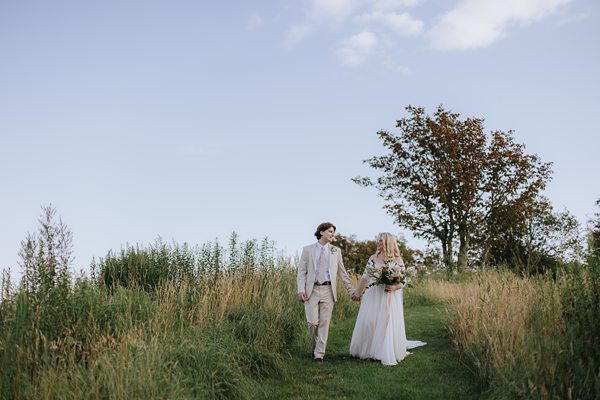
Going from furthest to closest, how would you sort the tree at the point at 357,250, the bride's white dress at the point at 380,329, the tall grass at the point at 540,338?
the tree at the point at 357,250 → the bride's white dress at the point at 380,329 → the tall grass at the point at 540,338

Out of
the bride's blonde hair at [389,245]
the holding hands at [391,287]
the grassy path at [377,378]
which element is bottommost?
the grassy path at [377,378]

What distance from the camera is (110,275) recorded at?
1570 centimetres

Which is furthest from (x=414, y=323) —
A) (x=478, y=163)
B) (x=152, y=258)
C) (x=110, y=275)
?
(x=478, y=163)

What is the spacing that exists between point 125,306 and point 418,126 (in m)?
21.7

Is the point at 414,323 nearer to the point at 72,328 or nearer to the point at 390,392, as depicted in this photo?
the point at 390,392

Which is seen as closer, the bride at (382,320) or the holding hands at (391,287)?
the bride at (382,320)

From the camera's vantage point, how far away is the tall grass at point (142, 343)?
246 inches

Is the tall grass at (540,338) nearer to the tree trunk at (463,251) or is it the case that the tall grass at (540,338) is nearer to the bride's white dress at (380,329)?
the bride's white dress at (380,329)

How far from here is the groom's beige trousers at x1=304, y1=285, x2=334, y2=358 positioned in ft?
31.9

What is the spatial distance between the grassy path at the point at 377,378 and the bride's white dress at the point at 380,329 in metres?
0.16

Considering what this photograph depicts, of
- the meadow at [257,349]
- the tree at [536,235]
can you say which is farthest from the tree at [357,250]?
the meadow at [257,349]

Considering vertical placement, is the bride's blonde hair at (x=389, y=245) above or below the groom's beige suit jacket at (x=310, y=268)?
above

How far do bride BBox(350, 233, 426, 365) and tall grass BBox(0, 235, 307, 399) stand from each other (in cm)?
131

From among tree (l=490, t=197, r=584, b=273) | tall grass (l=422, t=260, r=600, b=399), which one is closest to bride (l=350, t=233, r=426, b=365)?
tall grass (l=422, t=260, r=600, b=399)
